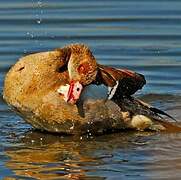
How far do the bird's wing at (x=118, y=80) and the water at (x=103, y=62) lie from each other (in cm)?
45

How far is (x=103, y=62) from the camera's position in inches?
482

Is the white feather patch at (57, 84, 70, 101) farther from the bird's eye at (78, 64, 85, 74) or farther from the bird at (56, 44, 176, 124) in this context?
the bird's eye at (78, 64, 85, 74)

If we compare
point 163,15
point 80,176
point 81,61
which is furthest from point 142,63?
point 80,176

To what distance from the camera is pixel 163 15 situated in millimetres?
14547

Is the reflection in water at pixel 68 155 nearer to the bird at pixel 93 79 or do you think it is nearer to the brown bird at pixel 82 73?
the bird at pixel 93 79

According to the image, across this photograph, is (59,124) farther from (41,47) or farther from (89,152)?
(41,47)

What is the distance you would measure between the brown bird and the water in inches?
20.6

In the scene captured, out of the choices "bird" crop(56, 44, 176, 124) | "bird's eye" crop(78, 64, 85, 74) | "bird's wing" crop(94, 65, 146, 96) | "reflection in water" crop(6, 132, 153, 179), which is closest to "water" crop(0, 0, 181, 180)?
"reflection in water" crop(6, 132, 153, 179)

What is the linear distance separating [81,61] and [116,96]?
2.34 feet

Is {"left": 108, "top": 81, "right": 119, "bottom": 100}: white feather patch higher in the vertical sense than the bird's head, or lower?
lower

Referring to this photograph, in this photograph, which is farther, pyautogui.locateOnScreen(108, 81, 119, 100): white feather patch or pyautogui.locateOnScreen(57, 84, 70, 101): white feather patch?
pyautogui.locateOnScreen(108, 81, 119, 100): white feather patch

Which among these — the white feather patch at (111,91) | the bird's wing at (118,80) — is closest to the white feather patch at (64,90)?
the bird's wing at (118,80)

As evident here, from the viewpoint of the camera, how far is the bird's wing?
912cm

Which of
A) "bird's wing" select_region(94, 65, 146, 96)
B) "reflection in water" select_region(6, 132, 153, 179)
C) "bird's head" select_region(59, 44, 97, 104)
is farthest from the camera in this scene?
"bird's wing" select_region(94, 65, 146, 96)
